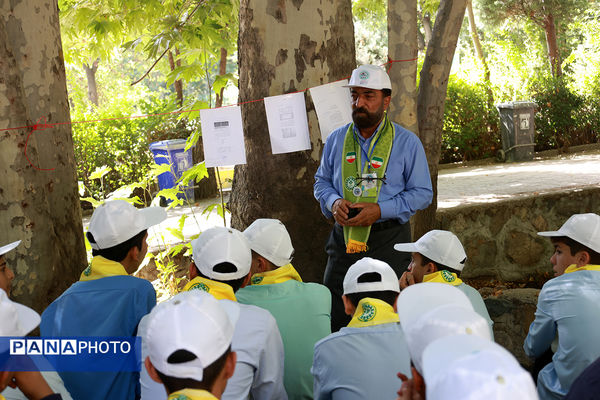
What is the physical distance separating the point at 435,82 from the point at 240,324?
3.71 m

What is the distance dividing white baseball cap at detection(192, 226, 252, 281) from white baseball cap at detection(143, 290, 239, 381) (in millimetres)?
924

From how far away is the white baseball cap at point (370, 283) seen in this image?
2605mm

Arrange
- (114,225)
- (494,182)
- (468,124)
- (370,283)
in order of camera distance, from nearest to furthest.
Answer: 1. (370,283)
2. (114,225)
3. (494,182)
4. (468,124)

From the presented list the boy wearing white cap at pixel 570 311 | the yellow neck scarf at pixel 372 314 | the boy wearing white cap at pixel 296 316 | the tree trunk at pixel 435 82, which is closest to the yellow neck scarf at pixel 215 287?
the boy wearing white cap at pixel 296 316

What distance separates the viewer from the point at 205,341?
1751mm

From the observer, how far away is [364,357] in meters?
2.35

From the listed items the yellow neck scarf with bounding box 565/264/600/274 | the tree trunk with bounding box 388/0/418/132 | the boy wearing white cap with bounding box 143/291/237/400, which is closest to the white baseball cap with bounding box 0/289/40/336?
the boy wearing white cap with bounding box 143/291/237/400

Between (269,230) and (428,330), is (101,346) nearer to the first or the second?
(269,230)

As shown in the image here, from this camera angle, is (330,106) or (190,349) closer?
(190,349)

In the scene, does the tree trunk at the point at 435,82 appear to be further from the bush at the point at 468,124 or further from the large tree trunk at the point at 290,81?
the bush at the point at 468,124

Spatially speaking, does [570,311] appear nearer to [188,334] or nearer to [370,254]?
[370,254]

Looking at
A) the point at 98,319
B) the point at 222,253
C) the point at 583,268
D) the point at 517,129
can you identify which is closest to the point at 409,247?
the point at 583,268

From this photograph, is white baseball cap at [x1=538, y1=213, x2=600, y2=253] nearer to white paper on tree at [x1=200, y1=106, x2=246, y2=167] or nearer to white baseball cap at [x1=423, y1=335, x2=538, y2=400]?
white baseball cap at [x1=423, y1=335, x2=538, y2=400]

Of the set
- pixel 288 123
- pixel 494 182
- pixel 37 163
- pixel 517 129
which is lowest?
pixel 494 182
